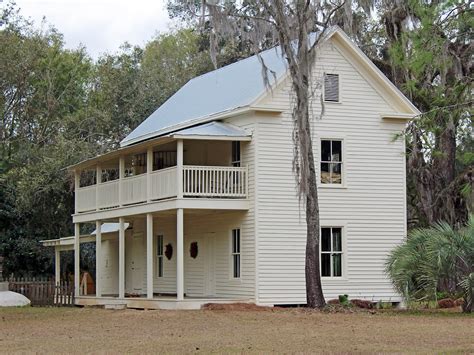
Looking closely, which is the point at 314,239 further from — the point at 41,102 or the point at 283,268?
the point at 41,102

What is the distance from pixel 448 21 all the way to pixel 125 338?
672 inches

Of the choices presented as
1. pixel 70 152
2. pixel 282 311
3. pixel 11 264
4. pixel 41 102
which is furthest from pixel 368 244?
pixel 41 102

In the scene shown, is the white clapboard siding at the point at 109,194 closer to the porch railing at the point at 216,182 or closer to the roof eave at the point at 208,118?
the roof eave at the point at 208,118

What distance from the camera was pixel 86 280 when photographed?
42.6 meters

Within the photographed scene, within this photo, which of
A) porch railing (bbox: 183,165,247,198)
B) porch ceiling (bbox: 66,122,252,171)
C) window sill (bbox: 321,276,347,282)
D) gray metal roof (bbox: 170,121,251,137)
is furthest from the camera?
window sill (bbox: 321,276,347,282)

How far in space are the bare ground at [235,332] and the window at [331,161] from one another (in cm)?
570

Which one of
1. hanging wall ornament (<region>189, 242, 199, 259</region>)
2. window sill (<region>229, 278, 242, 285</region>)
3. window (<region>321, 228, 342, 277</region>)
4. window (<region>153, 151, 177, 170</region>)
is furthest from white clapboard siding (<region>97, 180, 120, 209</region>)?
window (<region>321, 228, 342, 277</region>)

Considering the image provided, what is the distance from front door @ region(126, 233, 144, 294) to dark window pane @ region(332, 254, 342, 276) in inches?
→ 387

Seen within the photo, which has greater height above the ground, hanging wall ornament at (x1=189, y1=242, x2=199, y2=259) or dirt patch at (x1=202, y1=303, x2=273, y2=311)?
hanging wall ornament at (x1=189, y1=242, x2=199, y2=259)

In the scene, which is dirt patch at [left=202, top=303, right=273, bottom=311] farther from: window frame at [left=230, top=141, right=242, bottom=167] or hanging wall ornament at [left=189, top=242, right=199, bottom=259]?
hanging wall ornament at [left=189, top=242, right=199, bottom=259]

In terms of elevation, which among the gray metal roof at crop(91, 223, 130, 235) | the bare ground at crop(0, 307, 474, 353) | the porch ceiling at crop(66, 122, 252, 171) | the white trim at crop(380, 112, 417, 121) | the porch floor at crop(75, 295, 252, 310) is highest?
the white trim at crop(380, 112, 417, 121)

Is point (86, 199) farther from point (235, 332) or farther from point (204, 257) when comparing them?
point (235, 332)

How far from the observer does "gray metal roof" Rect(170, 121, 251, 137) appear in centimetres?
3159

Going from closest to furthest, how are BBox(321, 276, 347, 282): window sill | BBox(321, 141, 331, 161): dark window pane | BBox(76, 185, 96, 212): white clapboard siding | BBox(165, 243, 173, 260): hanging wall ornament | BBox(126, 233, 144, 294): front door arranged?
BBox(321, 276, 347, 282): window sill
BBox(321, 141, 331, 161): dark window pane
BBox(165, 243, 173, 260): hanging wall ornament
BBox(76, 185, 96, 212): white clapboard siding
BBox(126, 233, 144, 294): front door
